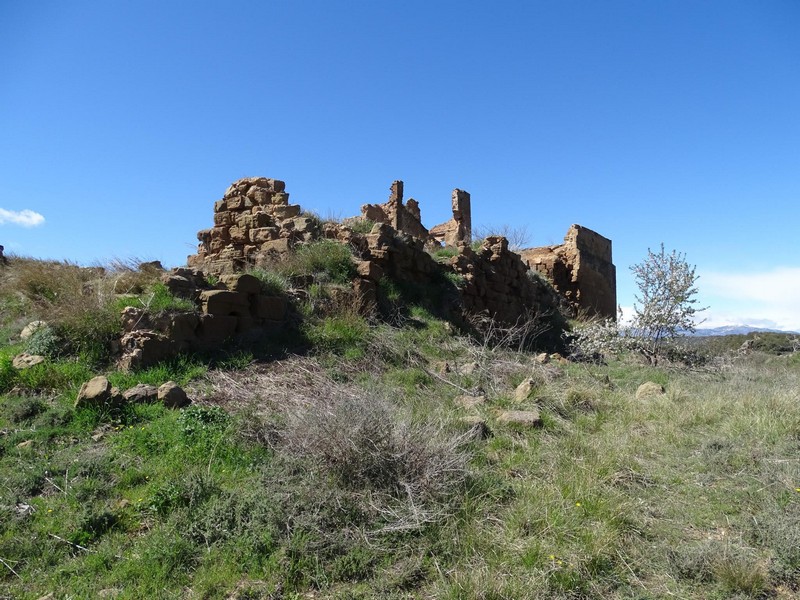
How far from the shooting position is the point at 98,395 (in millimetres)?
5418

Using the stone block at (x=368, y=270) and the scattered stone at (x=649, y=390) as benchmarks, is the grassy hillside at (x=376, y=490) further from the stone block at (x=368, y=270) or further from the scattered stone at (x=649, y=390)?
the stone block at (x=368, y=270)

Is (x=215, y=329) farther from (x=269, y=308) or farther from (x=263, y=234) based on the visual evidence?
(x=263, y=234)

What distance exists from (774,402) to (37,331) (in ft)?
28.4

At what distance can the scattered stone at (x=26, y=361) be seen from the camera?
6199 mm

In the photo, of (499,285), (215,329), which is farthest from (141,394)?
(499,285)

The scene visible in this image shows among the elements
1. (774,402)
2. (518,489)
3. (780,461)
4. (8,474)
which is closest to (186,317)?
(8,474)

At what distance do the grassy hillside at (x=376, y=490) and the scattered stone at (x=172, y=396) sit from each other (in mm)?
179

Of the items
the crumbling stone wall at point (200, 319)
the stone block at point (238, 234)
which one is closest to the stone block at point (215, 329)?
the crumbling stone wall at point (200, 319)

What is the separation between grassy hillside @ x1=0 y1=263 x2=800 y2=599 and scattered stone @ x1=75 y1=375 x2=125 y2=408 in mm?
104

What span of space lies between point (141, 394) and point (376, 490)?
2885mm

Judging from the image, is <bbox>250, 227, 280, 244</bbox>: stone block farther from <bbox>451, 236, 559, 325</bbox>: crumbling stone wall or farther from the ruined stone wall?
the ruined stone wall

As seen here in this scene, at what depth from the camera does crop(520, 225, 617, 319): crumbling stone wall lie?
701 inches

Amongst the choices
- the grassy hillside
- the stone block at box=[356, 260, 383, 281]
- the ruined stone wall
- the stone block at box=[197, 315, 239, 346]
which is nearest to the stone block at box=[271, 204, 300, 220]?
the stone block at box=[356, 260, 383, 281]

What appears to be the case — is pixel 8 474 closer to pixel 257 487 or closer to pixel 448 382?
pixel 257 487
